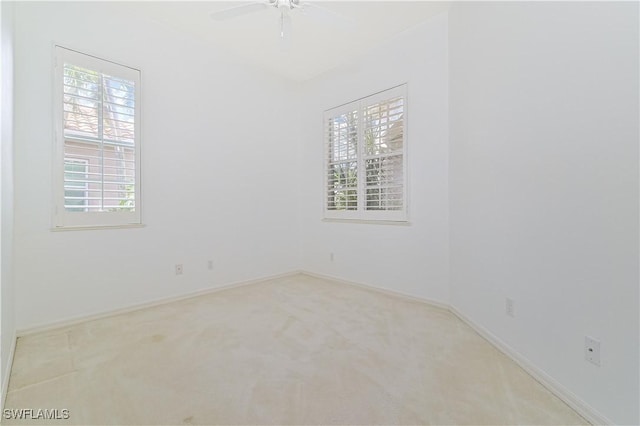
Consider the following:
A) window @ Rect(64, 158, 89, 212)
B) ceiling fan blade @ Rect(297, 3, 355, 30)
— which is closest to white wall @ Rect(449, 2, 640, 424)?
ceiling fan blade @ Rect(297, 3, 355, 30)

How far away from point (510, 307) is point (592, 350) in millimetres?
595

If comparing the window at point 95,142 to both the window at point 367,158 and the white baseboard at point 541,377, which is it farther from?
the white baseboard at point 541,377

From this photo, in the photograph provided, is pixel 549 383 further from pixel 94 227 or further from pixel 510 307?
pixel 94 227

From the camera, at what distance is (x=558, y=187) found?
5.21ft

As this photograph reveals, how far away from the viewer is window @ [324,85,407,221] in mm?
3277

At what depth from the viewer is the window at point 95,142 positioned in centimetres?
244

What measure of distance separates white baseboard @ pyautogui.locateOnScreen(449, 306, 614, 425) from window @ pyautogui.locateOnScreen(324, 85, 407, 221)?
144 cm

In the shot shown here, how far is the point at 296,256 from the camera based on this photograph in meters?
4.38

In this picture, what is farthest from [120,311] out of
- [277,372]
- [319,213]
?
[319,213]

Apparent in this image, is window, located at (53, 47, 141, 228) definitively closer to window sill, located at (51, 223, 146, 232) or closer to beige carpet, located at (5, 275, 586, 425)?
window sill, located at (51, 223, 146, 232)

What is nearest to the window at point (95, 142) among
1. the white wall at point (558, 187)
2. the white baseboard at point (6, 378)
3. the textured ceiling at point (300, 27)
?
the textured ceiling at point (300, 27)

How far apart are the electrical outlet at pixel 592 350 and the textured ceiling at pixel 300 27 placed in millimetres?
2584

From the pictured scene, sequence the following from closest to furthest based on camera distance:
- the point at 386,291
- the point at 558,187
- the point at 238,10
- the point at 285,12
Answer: the point at 558,187
the point at 238,10
the point at 285,12
the point at 386,291

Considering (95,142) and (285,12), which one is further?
(95,142)
